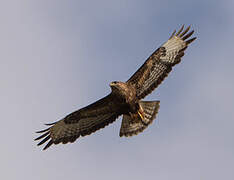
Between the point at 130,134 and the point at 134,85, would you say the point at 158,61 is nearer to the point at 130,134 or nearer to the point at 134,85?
the point at 134,85

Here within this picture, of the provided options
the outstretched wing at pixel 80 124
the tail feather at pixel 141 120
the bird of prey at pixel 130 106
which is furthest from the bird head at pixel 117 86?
the tail feather at pixel 141 120

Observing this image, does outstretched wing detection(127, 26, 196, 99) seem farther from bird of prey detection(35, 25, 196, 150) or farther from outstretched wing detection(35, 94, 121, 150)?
outstretched wing detection(35, 94, 121, 150)

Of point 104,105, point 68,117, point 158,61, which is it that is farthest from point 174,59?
point 68,117

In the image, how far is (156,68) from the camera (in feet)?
49.7

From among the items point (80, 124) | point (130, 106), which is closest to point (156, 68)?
point (130, 106)

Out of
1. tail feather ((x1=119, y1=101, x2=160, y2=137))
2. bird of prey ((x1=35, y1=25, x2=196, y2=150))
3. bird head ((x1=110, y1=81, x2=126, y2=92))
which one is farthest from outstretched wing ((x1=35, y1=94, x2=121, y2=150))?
bird head ((x1=110, y1=81, x2=126, y2=92))

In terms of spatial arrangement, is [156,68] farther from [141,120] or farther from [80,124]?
[80,124]

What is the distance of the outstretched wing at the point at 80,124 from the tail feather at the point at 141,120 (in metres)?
0.61

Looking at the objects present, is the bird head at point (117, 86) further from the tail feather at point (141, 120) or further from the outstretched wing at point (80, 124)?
the tail feather at point (141, 120)

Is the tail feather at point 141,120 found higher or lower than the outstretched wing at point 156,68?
lower

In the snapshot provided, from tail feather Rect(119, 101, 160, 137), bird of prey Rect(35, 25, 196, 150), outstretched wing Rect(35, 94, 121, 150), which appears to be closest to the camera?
bird of prey Rect(35, 25, 196, 150)

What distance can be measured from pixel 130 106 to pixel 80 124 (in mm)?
1926

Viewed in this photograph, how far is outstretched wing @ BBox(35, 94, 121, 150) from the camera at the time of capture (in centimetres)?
1553

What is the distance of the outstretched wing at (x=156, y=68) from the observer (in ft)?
49.3
